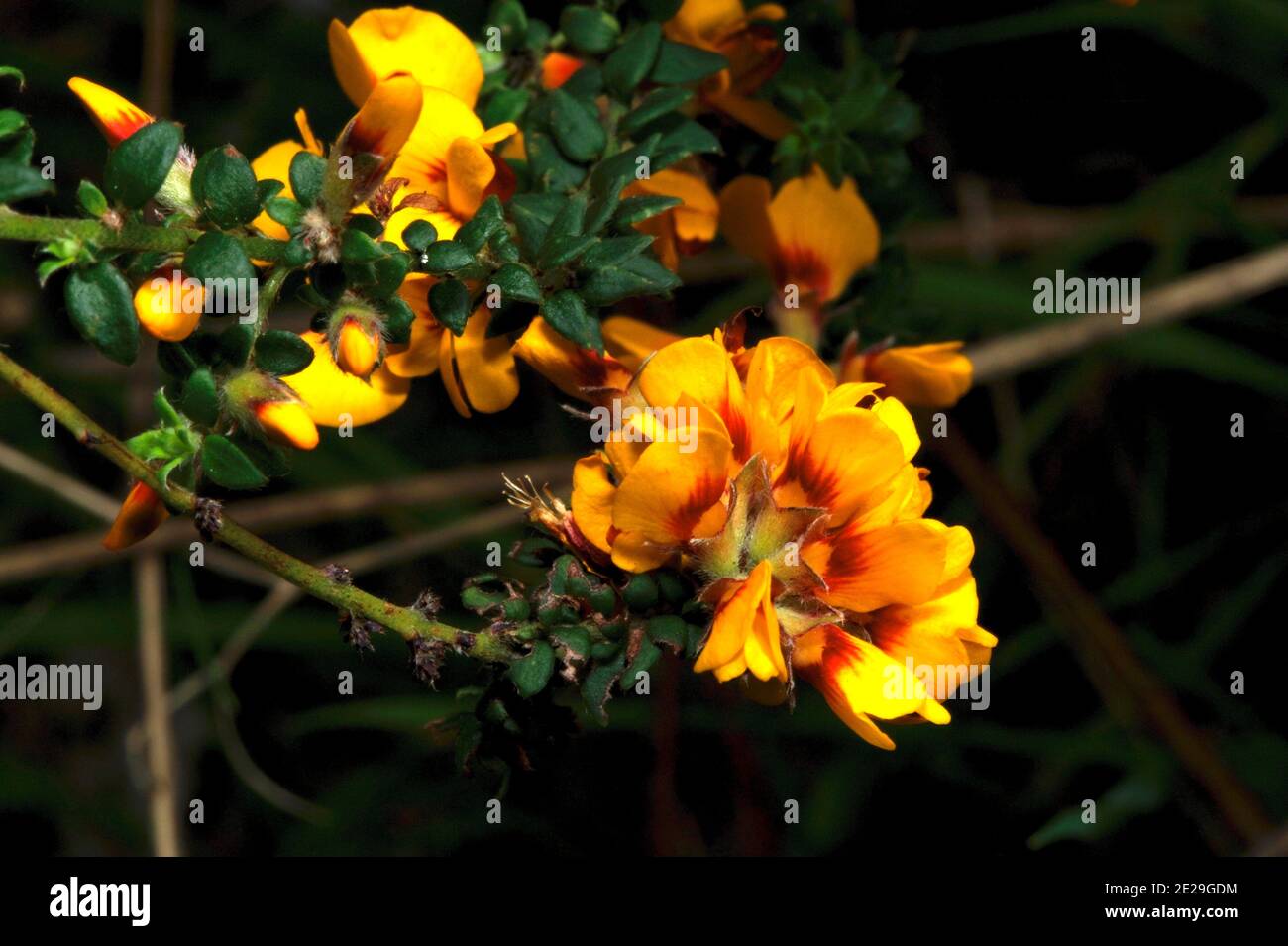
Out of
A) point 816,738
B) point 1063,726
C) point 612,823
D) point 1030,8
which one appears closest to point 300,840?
point 612,823

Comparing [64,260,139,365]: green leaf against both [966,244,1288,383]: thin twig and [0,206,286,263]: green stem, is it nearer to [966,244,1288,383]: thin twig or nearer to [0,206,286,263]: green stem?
[0,206,286,263]: green stem

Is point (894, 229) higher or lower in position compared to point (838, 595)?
higher

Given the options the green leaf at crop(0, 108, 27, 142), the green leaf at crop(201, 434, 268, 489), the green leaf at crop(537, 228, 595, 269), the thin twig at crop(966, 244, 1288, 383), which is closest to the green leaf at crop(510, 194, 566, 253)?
the green leaf at crop(537, 228, 595, 269)

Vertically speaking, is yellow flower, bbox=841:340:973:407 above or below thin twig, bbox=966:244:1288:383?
below

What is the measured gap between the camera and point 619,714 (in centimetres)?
288

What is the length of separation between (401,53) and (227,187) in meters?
0.35

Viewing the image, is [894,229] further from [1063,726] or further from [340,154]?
[1063,726]

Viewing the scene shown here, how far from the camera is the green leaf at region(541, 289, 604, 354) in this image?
1.31 m

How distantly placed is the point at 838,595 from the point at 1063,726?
1.90 metres

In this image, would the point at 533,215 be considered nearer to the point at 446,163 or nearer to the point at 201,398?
the point at 446,163

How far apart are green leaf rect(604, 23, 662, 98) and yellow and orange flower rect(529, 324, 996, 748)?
1.34ft

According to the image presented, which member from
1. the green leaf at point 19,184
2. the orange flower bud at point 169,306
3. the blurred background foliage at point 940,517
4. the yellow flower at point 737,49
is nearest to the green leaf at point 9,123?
the green leaf at point 19,184

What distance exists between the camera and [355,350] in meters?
1.23

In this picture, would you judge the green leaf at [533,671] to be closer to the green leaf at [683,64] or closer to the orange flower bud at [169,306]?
the orange flower bud at [169,306]
